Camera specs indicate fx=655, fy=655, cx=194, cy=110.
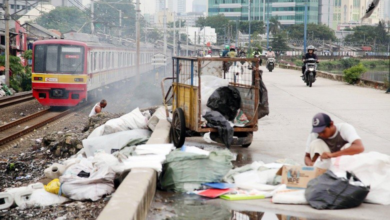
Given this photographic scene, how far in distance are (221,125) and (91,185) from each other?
2800mm

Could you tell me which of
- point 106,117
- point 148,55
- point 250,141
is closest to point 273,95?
point 106,117

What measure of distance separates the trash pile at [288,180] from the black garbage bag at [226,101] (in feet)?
7.18

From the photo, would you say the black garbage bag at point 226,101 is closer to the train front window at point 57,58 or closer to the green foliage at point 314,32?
the train front window at point 57,58

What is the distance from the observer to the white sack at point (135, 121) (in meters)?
12.6

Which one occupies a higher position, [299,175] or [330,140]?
[330,140]

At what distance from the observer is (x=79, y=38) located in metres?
29.3

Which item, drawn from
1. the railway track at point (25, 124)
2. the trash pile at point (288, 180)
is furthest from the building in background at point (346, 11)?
the trash pile at point (288, 180)

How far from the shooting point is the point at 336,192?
662 cm

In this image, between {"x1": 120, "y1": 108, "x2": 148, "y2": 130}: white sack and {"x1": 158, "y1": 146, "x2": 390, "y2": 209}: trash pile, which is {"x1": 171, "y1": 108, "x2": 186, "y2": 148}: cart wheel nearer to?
{"x1": 120, "y1": 108, "x2": 148, "y2": 130}: white sack

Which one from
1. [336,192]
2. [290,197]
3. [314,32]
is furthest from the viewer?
[314,32]

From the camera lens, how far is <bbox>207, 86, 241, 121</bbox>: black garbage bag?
34.4 feet

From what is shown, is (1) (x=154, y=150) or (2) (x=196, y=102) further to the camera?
(2) (x=196, y=102)

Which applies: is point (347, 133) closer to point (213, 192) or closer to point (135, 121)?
point (213, 192)

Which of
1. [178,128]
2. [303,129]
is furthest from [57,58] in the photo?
[178,128]
